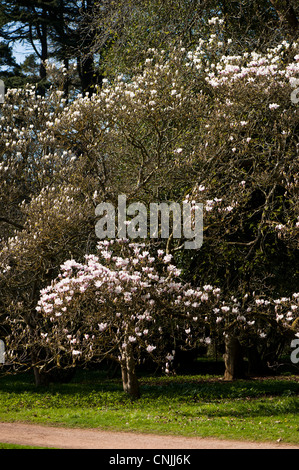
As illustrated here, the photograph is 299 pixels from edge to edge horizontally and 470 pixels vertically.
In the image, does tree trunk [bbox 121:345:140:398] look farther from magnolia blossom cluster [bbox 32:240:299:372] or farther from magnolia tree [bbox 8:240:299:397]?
magnolia blossom cluster [bbox 32:240:299:372]

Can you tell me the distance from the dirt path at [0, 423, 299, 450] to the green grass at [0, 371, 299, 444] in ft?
1.09

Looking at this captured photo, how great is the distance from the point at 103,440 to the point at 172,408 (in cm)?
304

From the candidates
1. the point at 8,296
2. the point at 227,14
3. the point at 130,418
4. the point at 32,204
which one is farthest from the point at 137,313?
the point at 227,14

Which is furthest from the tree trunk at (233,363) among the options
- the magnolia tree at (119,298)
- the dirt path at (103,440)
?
the dirt path at (103,440)

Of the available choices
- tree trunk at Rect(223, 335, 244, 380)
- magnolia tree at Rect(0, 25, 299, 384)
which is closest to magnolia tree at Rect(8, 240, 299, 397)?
magnolia tree at Rect(0, 25, 299, 384)

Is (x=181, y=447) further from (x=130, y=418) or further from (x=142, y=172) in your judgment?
(x=142, y=172)

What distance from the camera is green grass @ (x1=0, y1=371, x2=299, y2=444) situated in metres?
10.5

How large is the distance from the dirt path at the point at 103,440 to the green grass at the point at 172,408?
33cm

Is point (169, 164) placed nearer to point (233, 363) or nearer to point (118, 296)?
point (118, 296)

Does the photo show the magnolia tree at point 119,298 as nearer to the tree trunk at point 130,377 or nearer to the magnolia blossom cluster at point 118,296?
the magnolia blossom cluster at point 118,296

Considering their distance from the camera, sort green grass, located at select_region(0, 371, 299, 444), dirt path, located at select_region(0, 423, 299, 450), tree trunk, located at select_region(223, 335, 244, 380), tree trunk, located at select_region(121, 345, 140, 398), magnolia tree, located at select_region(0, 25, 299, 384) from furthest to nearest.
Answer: tree trunk, located at select_region(223, 335, 244, 380), tree trunk, located at select_region(121, 345, 140, 398), magnolia tree, located at select_region(0, 25, 299, 384), green grass, located at select_region(0, 371, 299, 444), dirt path, located at select_region(0, 423, 299, 450)

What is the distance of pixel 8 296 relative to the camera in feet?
43.9

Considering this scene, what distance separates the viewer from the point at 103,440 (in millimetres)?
9852

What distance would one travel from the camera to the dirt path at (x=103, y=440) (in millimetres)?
9266
